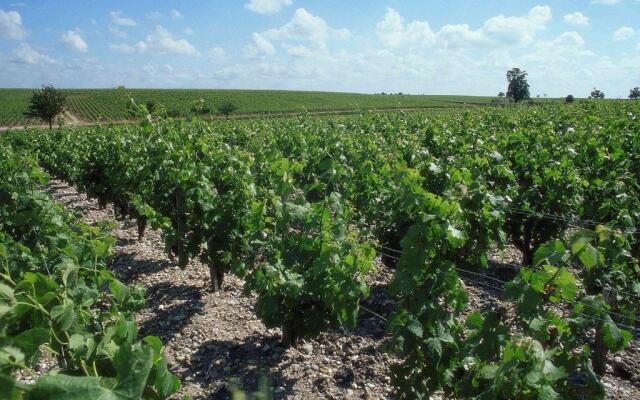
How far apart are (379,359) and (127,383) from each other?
386cm

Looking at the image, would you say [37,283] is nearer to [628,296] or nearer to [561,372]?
[561,372]

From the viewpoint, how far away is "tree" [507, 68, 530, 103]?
73750mm

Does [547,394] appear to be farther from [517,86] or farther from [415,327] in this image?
[517,86]

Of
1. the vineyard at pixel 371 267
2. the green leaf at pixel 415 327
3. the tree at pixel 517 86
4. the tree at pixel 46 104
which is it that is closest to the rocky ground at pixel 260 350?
the vineyard at pixel 371 267

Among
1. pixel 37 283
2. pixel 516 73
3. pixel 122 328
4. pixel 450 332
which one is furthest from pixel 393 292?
pixel 516 73

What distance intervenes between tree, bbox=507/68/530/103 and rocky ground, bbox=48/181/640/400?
7561cm

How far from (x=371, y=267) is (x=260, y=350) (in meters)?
1.83

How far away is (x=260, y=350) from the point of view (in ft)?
16.0

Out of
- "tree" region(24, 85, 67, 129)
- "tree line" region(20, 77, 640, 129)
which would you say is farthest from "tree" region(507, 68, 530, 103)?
"tree" region(24, 85, 67, 129)

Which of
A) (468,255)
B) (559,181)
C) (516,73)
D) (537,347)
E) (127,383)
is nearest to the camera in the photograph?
(127,383)

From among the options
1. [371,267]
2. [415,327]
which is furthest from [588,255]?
[371,267]

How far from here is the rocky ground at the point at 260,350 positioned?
4.23 m

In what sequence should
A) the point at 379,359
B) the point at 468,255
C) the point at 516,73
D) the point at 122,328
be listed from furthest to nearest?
the point at 516,73, the point at 468,255, the point at 379,359, the point at 122,328

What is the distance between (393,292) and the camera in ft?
10.1
